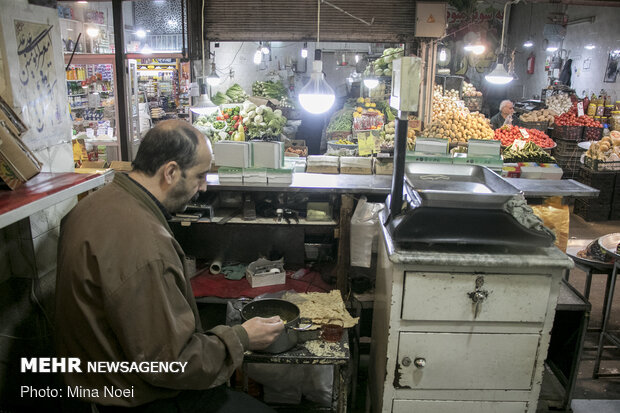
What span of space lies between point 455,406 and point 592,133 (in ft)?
29.1

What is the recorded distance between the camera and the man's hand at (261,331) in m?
2.25

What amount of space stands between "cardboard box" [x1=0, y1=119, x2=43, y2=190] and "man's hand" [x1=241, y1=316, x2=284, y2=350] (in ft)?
3.94

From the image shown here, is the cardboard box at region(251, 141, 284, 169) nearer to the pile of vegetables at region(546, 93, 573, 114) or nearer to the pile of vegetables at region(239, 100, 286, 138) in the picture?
the pile of vegetables at region(239, 100, 286, 138)

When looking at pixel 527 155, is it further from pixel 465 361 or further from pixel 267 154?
pixel 465 361

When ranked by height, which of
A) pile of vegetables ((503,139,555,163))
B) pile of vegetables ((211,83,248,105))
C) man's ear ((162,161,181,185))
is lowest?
pile of vegetables ((503,139,555,163))

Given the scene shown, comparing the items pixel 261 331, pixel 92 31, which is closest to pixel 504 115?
pixel 261 331

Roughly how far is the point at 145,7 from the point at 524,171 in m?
7.43

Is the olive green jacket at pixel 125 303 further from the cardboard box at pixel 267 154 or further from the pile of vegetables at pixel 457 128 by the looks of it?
the pile of vegetables at pixel 457 128

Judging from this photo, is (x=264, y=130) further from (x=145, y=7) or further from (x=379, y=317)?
(x=379, y=317)

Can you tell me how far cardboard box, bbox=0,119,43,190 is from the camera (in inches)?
77.3

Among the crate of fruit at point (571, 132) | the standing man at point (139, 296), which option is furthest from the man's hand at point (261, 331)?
the crate of fruit at point (571, 132)

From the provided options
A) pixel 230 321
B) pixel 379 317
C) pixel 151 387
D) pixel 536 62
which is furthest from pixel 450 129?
pixel 536 62

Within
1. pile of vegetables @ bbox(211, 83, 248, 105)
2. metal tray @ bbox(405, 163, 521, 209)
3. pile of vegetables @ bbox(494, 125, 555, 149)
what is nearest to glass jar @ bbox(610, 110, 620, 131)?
pile of vegetables @ bbox(494, 125, 555, 149)

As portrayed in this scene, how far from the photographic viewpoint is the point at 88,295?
180 centimetres
